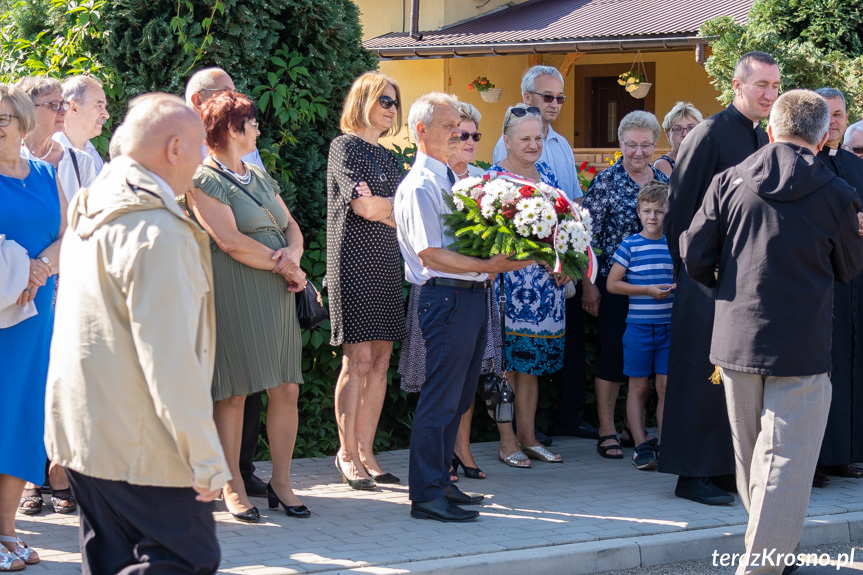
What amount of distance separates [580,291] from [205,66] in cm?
312

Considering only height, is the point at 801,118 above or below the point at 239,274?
above

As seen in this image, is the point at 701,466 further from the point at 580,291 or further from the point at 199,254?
the point at 199,254

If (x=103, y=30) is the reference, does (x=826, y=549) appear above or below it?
below

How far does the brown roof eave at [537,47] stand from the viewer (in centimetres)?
1601

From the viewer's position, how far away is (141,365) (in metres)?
3.18

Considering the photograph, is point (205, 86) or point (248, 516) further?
point (205, 86)

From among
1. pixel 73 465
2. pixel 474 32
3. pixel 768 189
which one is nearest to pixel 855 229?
pixel 768 189

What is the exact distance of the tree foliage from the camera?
841cm

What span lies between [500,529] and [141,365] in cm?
281

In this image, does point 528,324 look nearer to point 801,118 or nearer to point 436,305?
point 436,305

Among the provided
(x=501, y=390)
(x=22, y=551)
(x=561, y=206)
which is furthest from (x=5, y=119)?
(x=501, y=390)

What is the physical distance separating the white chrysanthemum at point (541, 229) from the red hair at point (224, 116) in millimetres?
1597

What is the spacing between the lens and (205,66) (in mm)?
6922

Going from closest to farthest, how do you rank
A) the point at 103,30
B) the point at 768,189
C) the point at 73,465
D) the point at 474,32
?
the point at 73,465 < the point at 768,189 < the point at 103,30 < the point at 474,32
